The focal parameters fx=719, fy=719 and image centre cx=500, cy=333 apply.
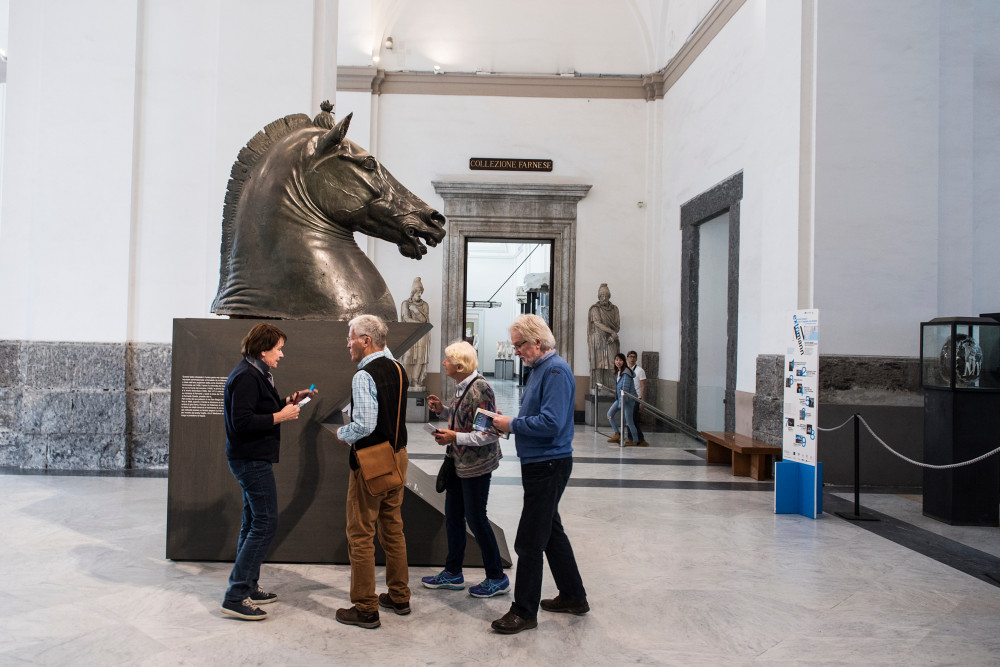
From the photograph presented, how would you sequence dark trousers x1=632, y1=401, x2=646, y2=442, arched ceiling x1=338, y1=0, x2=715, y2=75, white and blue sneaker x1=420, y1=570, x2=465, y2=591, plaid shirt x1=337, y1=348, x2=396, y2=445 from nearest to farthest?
plaid shirt x1=337, y1=348, x2=396, y2=445, white and blue sneaker x1=420, y1=570, x2=465, y2=591, dark trousers x1=632, y1=401, x2=646, y2=442, arched ceiling x1=338, y1=0, x2=715, y2=75

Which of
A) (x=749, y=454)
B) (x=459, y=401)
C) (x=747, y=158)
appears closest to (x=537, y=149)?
(x=747, y=158)

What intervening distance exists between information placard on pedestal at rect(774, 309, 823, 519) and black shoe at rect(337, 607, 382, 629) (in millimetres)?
3876

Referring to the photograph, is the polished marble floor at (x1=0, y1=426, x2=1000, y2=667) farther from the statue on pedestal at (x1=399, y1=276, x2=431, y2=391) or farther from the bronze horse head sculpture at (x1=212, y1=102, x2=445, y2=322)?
the statue on pedestal at (x1=399, y1=276, x2=431, y2=391)

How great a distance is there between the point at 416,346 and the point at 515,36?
6255mm

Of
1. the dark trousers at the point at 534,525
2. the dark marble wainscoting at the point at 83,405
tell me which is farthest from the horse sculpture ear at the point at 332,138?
the dark marble wainscoting at the point at 83,405

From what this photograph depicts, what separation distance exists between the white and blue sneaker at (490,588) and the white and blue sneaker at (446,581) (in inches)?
3.8

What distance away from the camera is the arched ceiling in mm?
13781

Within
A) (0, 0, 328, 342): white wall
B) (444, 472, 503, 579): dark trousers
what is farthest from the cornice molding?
(444, 472, 503, 579): dark trousers

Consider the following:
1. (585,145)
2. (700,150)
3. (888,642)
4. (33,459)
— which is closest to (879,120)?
(700,150)

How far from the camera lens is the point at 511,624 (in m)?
3.06

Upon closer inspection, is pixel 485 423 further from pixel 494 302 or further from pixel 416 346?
pixel 494 302

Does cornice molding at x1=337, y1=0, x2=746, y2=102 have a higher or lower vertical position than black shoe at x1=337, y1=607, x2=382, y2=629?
higher

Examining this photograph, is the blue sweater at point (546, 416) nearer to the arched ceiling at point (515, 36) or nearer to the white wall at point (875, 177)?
the white wall at point (875, 177)

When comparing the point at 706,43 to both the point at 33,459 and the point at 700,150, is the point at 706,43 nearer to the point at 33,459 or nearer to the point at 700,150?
the point at 700,150
